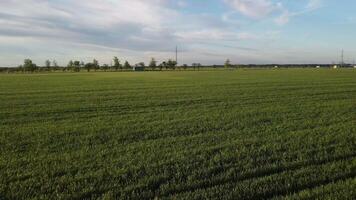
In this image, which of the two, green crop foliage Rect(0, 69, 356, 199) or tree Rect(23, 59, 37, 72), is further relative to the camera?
tree Rect(23, 59, 37, 72)

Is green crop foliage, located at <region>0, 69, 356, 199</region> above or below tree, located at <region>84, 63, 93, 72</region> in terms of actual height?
below

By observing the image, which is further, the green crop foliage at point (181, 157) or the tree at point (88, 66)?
the tree at point (88, 66)

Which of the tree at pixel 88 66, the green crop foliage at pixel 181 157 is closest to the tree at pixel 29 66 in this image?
the tree at pixel 88 66

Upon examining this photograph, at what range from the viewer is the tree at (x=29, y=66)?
613 feet

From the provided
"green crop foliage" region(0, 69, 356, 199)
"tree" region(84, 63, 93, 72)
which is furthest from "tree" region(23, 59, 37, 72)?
→ "green crop foliage" region(0, 69, 356, 199)

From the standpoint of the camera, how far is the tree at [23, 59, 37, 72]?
613ft

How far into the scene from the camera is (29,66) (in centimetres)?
18950

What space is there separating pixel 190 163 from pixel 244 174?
1323 millimetres

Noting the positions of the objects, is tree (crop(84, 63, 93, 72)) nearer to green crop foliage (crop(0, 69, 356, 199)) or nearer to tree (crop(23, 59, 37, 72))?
tree (crop(23, 59, 37, 72))

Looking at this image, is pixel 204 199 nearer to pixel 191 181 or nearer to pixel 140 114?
pixel 191 181

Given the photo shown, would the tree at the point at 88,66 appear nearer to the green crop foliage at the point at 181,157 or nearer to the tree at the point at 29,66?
the tree at the point at 29,66

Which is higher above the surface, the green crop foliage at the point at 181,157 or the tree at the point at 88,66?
the tree at the point at 88,66

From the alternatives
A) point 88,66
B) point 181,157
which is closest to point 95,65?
point 88,66

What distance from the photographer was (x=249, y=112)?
57.9 feet
